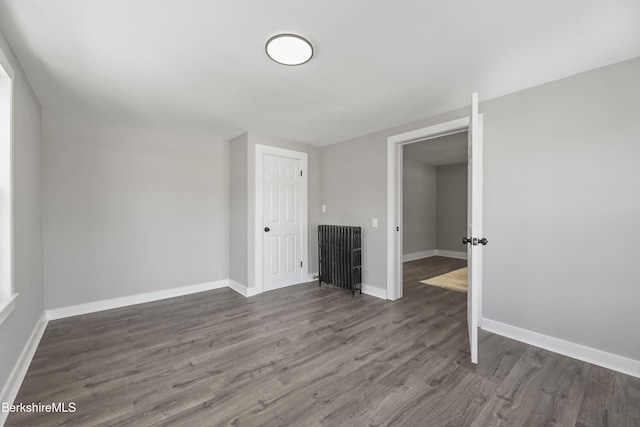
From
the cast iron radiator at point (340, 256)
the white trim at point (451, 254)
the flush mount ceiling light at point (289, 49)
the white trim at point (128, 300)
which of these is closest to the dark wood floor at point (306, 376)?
the white trim at point (128, 300)

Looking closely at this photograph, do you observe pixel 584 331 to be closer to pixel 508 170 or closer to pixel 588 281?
pixel 588 281

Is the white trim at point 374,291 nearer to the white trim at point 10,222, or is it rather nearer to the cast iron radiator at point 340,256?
the cast iron radiator at point 340,256

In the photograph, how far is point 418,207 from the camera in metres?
6.92

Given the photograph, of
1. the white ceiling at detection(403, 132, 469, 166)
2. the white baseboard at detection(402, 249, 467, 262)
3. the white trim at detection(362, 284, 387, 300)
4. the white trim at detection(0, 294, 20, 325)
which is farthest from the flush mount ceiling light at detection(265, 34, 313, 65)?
the white baseboard at detection(402, 249, 467, 262)

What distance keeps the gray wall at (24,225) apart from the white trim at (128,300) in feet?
1.00

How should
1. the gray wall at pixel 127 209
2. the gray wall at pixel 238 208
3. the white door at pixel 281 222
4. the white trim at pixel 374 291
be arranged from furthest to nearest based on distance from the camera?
the white door at pixel 281 222 → the gray wall at pixel 238 208 → the white trim at pixel 374 291 → the gray wall at pixel 127 209

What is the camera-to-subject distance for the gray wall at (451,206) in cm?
677

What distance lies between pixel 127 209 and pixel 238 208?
1.40 meters

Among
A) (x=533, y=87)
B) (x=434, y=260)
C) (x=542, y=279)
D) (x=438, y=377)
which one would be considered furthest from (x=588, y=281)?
(x=434, y=260)

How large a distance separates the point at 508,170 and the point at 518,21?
1.40m

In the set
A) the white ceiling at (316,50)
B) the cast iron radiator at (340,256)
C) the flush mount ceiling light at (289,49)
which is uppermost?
the white ceiling at (316,50)

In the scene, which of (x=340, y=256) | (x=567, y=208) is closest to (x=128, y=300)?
(x=340, y=256)

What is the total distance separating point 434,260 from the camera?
650 centimetres

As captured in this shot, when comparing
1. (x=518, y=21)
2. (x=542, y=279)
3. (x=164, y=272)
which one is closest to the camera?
(x=518, y=21)
